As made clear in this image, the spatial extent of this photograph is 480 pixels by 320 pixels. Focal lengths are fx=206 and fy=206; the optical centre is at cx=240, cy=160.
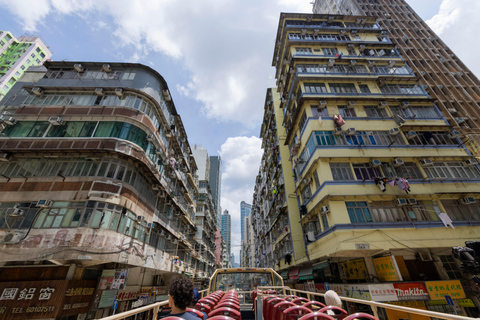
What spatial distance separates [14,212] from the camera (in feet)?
37.1

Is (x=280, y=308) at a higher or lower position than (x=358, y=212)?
lower

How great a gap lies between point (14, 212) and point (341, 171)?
796 inches

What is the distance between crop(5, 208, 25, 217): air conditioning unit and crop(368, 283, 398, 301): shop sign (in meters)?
20.0

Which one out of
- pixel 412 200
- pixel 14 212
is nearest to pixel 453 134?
pixel 412 200

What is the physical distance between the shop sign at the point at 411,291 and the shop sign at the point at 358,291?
168 cm

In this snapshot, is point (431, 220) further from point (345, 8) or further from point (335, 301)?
point (345, 8)

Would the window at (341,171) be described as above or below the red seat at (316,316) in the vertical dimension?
above

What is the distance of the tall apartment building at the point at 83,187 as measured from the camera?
1092 centimetres

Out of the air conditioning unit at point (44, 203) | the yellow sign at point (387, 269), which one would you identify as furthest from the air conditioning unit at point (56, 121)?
the yellow sign at point (387, 269)

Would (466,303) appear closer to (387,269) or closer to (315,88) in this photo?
(387,269)

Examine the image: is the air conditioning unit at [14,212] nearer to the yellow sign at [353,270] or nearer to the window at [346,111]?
the yellow sign at [353,270]

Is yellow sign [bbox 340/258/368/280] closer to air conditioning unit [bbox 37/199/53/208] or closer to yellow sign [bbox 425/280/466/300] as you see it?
yellow sign [bbox 425/280/466/300]

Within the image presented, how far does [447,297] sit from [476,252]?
4.61m

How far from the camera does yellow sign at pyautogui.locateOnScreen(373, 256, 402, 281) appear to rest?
11.5 m
